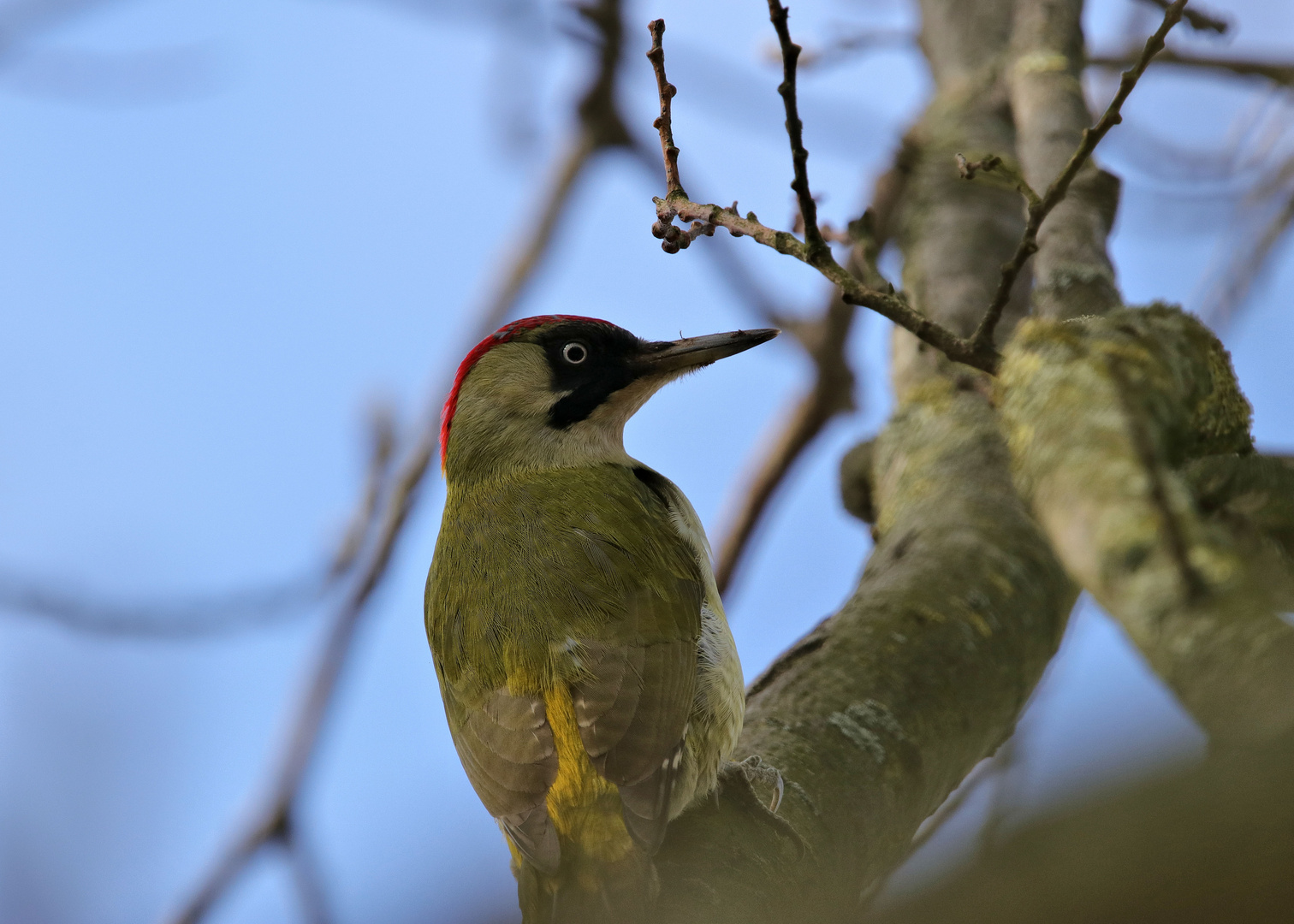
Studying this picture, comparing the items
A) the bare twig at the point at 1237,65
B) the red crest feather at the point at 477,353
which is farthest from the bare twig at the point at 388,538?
the bare twig at the point at 1237,65

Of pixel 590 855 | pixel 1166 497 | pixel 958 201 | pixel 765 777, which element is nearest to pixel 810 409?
pixel 958 201

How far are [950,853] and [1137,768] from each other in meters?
0.20

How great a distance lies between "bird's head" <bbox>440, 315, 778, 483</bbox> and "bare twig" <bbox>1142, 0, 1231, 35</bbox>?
2.00 metres

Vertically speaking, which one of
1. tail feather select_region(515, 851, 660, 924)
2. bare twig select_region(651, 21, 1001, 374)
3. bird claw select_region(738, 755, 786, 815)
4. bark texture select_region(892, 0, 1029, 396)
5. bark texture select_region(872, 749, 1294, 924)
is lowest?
tail feather select_region(515, 851, 660, 924)

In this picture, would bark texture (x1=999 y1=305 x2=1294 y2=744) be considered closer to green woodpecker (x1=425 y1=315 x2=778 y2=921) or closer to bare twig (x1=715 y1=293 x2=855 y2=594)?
green woodpecker (x1=425 y1=315 x2=778 y2=921)

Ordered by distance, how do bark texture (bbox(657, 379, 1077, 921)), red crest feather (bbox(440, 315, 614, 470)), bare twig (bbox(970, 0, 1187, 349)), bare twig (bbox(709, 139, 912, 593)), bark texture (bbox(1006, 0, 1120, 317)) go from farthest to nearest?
bare twig (bbox(709, 139, 912, 593)) → red crest feather (bbox(440, 315, 614, 470)) → bark texture (bbox(1006, 0, 1120, 317)) → bark texture (bbox(657, 379, 1077, 921)) → bare twig (bbox(970, 0, 1187, 349))

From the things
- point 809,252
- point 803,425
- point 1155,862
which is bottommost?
point 1155,862

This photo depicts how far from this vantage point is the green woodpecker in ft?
10.4

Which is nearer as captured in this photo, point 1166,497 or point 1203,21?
point 1166,497

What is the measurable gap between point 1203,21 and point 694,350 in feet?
7.45

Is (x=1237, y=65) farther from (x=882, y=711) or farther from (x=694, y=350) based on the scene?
(x=882, y=711)

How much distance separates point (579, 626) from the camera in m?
3.61

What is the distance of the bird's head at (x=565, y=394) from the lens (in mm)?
4848

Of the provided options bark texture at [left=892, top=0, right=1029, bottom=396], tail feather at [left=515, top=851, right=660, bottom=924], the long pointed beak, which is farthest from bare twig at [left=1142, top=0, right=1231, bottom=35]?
tail feather at [left=515, top=851, right=660, bottom=924]
